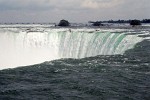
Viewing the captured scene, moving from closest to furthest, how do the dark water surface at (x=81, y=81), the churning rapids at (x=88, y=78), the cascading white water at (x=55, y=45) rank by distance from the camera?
the dark water surface at (x=81, y=81) → the churning rapids at (x=88, y=78) → the cascading white water at (x=55, y=45)

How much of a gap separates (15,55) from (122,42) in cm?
1580

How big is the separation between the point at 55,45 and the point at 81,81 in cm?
2764

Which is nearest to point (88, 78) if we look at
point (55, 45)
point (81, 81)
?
point (81, 81)

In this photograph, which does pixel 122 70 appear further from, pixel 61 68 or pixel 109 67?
pixel 61 68

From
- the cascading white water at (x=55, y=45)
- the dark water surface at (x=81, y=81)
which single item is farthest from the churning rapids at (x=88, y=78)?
the cascading white water at (x=55, y=45)

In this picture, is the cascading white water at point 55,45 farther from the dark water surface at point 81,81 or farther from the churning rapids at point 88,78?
the dark water surface at point 81,81

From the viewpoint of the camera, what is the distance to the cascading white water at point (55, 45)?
3869 cm

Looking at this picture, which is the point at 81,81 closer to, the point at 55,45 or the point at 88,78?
the point at 88,78

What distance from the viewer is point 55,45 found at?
4622 centimetres

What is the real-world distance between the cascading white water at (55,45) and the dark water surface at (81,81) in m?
12.1

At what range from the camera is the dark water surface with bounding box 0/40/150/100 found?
16.2 m

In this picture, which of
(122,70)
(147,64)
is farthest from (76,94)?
(147,64)

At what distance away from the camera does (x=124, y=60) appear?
25.5 m

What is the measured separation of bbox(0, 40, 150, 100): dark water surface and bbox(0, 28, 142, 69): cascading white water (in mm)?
12054
